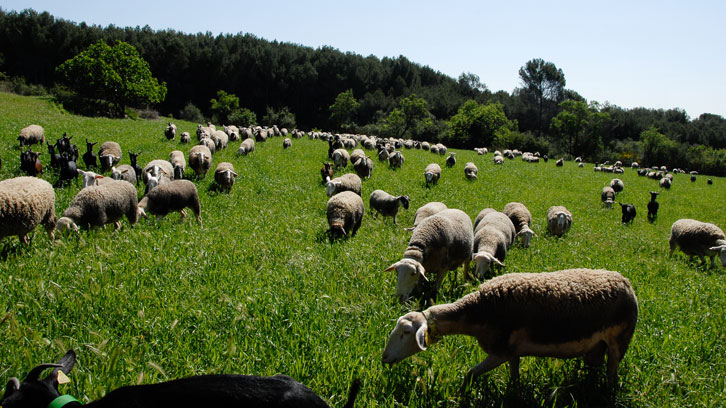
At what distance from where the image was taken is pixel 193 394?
2150 millimetres

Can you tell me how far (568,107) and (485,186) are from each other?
64.0m

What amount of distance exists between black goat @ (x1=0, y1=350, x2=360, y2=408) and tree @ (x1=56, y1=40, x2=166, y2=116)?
2268 inches

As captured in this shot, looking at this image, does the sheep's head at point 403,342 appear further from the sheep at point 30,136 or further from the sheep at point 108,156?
the sheep at point 30,136

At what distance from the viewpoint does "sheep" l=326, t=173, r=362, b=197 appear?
43.5ft

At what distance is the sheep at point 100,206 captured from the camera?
7873 mm

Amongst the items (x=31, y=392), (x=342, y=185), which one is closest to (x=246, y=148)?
(x=342, y=185)

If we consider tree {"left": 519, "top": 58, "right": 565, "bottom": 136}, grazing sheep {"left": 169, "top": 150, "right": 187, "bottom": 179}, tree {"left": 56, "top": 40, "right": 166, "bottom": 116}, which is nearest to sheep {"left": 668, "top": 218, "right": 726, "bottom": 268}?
grazing sheep {"left": 169, "top": 150, "right": 187, "bottom": 179}

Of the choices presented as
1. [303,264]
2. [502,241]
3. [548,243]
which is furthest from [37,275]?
[548,243]

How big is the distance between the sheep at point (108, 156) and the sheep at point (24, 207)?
22.3 ft

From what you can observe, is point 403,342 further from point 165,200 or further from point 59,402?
point 165,200

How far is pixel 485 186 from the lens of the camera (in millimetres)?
19594

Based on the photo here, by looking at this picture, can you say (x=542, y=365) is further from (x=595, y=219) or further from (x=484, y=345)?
(x=595, y=219)

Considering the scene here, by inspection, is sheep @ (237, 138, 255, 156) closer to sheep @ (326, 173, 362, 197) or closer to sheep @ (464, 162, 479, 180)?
sheep @ (326, 173, 362, 197)

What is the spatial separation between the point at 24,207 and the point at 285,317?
219 inches
